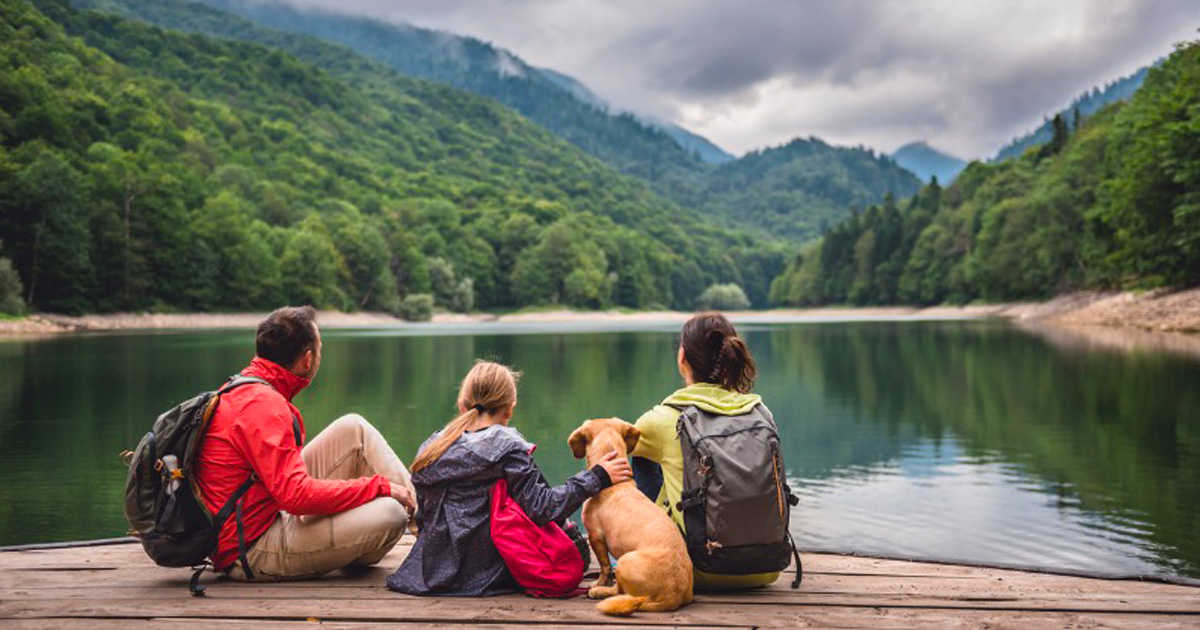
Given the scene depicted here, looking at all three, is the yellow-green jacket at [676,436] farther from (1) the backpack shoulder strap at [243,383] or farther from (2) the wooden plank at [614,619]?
(1) the backpack shoulder strap at [243,383]

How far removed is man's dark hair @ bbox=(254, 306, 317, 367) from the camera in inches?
179

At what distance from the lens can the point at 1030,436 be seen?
17.5 metres

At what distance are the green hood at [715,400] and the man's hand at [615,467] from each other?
1.35 feet

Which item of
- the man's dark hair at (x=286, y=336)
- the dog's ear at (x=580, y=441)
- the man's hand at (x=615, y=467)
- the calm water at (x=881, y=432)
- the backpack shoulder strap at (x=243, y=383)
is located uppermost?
the man's dark hair at (x=286, y=336)

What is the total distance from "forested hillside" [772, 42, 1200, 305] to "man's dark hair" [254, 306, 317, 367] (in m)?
49.7

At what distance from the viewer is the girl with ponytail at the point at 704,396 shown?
15.3 feet

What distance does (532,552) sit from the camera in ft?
15.0

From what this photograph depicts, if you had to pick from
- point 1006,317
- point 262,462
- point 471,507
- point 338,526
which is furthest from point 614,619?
point 1006,317

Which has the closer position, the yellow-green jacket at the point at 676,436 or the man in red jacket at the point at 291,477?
the man in red jacket at the point at 291,477

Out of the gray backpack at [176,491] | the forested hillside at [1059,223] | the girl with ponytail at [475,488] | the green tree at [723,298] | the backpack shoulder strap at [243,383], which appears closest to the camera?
the gray backpack at [176,491]

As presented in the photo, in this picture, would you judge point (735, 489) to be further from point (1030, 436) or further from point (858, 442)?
point (1030, 436)

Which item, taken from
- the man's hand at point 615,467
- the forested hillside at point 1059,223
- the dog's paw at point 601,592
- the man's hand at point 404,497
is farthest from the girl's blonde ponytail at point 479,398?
the forested hillside at point 1059,223

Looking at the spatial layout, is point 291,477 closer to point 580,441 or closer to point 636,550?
point 580,441

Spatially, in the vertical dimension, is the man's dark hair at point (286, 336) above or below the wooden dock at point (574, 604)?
above
